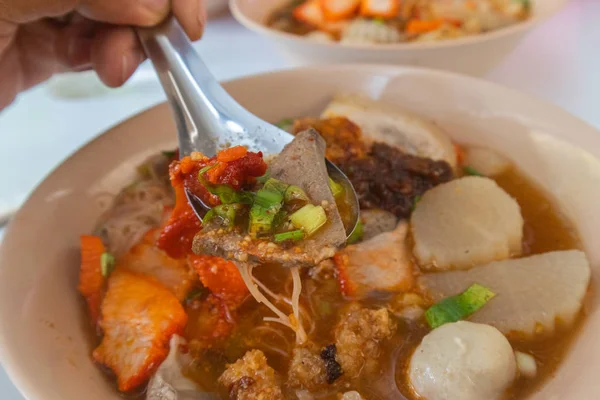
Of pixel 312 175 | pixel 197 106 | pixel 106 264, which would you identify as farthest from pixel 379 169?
pixel 106 264

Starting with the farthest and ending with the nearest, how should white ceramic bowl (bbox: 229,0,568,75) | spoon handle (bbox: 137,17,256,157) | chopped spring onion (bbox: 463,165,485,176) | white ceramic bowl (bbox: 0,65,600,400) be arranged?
white ceramic bowl (bbox: 229,0,568,75), chopped spring onion (bbox: 463,165,485,176), spoon handle (bbox: 137,17,256,157), white ceramic bowl (bbox: 0,65,600,400)

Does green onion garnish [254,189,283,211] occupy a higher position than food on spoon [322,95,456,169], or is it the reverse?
green onion garnish [254,189,283,211]

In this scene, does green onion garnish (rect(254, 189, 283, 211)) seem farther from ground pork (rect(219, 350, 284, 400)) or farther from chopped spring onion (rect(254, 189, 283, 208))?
ground pork (rect(219, 350, 284, 400))

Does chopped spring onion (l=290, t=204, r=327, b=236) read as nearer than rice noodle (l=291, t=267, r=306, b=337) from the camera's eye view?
Yes

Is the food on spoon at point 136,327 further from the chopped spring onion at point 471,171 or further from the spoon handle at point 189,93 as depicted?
the chopped spring onion at point 471,171

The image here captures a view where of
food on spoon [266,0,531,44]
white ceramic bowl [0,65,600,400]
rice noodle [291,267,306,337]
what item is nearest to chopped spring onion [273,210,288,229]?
rice noodle [291,267,306,337]

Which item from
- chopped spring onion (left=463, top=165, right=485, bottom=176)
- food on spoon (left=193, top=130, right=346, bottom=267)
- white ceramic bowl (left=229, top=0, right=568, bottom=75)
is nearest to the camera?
food on spoon (left=193, top=130, right=346, bottom=267)

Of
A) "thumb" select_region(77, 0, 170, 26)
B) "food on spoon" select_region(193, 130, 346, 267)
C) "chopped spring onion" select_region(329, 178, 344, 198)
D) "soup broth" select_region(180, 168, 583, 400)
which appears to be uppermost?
"thumb" select_region(77, 0, 170, 26)
